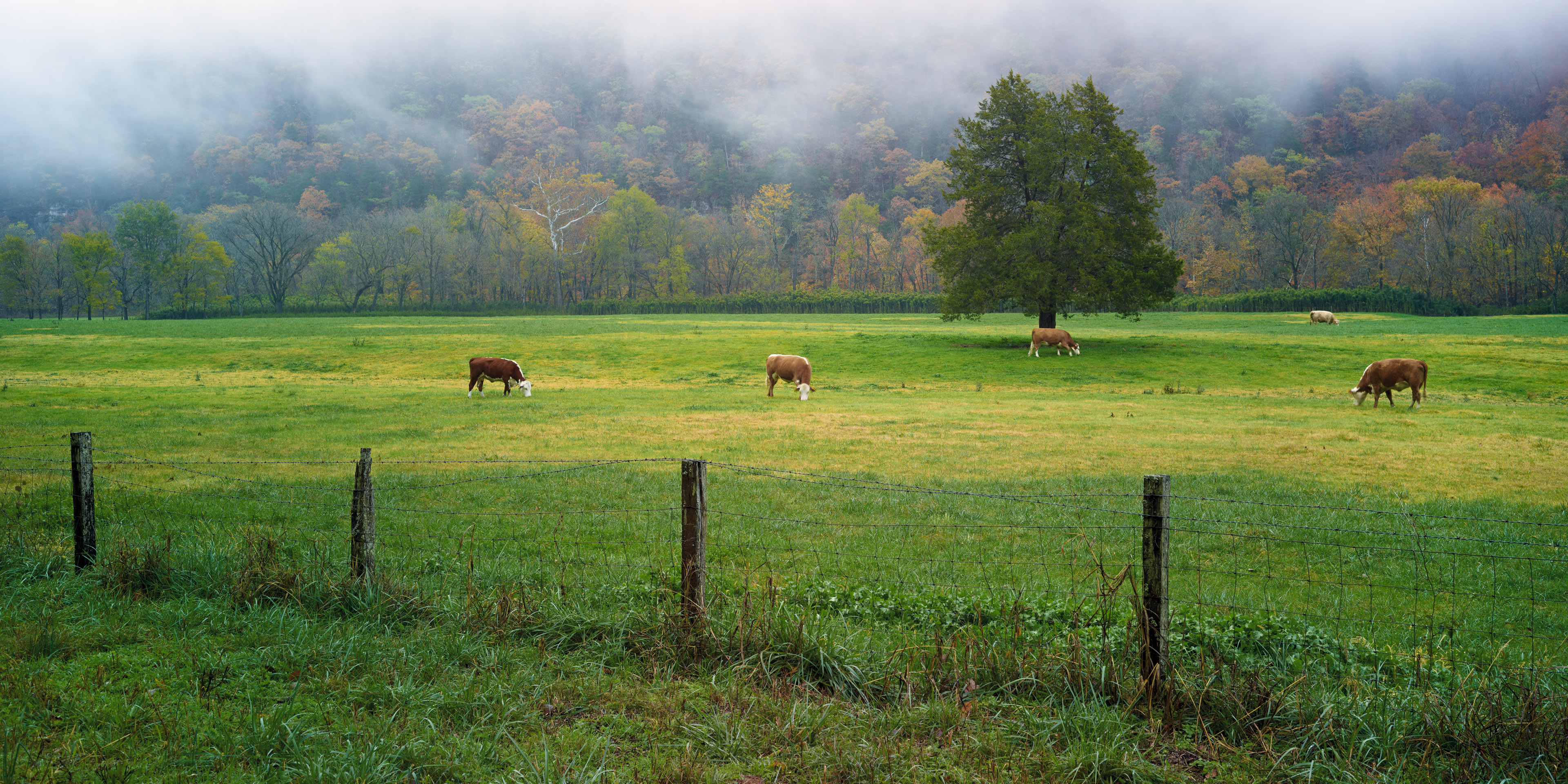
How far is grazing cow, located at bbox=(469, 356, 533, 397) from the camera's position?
29422 millimetres

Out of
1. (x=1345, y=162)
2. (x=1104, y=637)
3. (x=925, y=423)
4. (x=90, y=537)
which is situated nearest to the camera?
(x=1104, y=637)

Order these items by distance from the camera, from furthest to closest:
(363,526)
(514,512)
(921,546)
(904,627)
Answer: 1. (514,512)
2. (921,546)
3. (363,526)
4. (904,627)

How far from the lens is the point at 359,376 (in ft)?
128

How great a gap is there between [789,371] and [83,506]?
24.0 metres

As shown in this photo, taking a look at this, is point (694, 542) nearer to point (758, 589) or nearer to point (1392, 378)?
point (758, 589)

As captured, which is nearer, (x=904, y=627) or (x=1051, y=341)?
(x=904, y=627)

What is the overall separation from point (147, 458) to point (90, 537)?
858cm

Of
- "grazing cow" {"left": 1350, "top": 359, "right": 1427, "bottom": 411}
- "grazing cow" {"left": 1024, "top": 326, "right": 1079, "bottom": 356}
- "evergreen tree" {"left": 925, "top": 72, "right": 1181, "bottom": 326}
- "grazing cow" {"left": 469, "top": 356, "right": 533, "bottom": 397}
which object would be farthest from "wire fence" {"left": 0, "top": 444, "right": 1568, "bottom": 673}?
"evergreen tree" {"left": 925, "top": 72, "right": 1181, "bottom": 326}

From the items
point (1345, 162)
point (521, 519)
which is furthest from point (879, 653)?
point (1345, 162)

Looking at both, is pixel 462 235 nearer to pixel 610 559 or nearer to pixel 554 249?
pixel 554 249

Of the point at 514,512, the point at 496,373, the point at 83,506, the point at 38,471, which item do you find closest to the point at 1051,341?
the point at 496,373

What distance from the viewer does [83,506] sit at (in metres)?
7.65

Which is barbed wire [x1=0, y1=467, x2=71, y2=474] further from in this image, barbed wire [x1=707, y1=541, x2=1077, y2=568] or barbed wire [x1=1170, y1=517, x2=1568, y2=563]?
barbed wire [x1=1170, y1=517, x2=1568, y2=563]

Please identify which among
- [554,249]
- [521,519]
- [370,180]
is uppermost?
[370,180]
